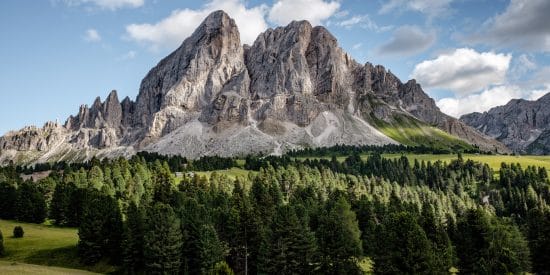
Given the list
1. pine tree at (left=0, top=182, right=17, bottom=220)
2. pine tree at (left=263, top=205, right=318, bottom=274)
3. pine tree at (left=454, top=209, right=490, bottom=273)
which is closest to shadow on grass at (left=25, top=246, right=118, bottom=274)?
pine tree at (left=263, top=205, right=318, bottom=274)

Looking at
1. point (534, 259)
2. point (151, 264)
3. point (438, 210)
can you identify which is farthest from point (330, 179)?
point (151, 264)

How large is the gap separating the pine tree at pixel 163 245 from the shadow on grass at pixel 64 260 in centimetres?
941

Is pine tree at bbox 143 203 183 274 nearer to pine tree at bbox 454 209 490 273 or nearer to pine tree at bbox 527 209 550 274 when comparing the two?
pine tree at bbox 454 209 490 273

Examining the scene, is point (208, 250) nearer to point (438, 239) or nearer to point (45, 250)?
point (45, 250)

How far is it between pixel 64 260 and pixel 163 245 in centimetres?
1994

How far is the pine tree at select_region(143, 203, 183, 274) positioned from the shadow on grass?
9409mm

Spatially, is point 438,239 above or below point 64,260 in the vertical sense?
above

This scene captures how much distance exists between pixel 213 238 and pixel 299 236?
13.6 meters

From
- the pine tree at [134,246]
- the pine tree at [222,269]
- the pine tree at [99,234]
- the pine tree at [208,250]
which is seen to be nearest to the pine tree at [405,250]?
the pine tree at [222,269]

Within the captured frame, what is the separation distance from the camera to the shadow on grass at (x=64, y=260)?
245ft

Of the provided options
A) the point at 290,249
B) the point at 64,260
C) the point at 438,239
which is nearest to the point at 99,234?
the point at 64,260

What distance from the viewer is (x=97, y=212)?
8075 centimetres

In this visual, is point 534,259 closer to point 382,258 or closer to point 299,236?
point 382,258

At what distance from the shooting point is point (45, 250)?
79.3 m
